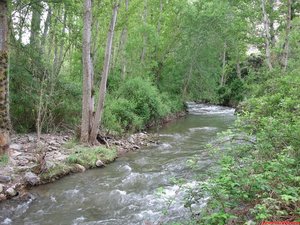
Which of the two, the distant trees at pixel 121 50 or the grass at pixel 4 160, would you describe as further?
the distant trees at pixel 121 50

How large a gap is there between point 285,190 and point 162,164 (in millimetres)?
6608

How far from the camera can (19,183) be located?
720cm

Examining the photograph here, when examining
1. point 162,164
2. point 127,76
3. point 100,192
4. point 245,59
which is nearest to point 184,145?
point 162,164

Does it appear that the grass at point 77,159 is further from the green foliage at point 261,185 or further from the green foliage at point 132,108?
the green foliage at point 261,185

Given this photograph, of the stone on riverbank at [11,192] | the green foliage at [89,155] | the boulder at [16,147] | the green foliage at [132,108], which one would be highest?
the green foliage at [132,108]

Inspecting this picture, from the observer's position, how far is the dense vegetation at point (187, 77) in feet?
12.8

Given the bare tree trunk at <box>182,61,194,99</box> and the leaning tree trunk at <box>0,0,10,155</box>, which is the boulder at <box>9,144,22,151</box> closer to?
the leaning tree trunk at <box>0,0,10,155</box>

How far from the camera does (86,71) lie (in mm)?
10531

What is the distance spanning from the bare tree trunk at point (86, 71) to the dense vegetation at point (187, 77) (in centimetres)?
13

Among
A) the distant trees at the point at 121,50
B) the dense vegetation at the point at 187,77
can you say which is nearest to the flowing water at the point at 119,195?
the dense vegetation at the point at 187,77

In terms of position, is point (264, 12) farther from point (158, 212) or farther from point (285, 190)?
point (285, 190)

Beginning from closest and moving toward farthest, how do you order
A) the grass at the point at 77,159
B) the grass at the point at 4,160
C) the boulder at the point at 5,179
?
the boulder at the point at 5,179
the grass at the point at 4,160
the grass at the point at 77,159

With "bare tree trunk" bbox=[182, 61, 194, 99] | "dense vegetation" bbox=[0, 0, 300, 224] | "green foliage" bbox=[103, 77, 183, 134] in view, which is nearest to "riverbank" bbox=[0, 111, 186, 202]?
"dense vegetation" bbox=[0, 0, 300, 224]

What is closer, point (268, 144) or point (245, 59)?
point (268, 144)
